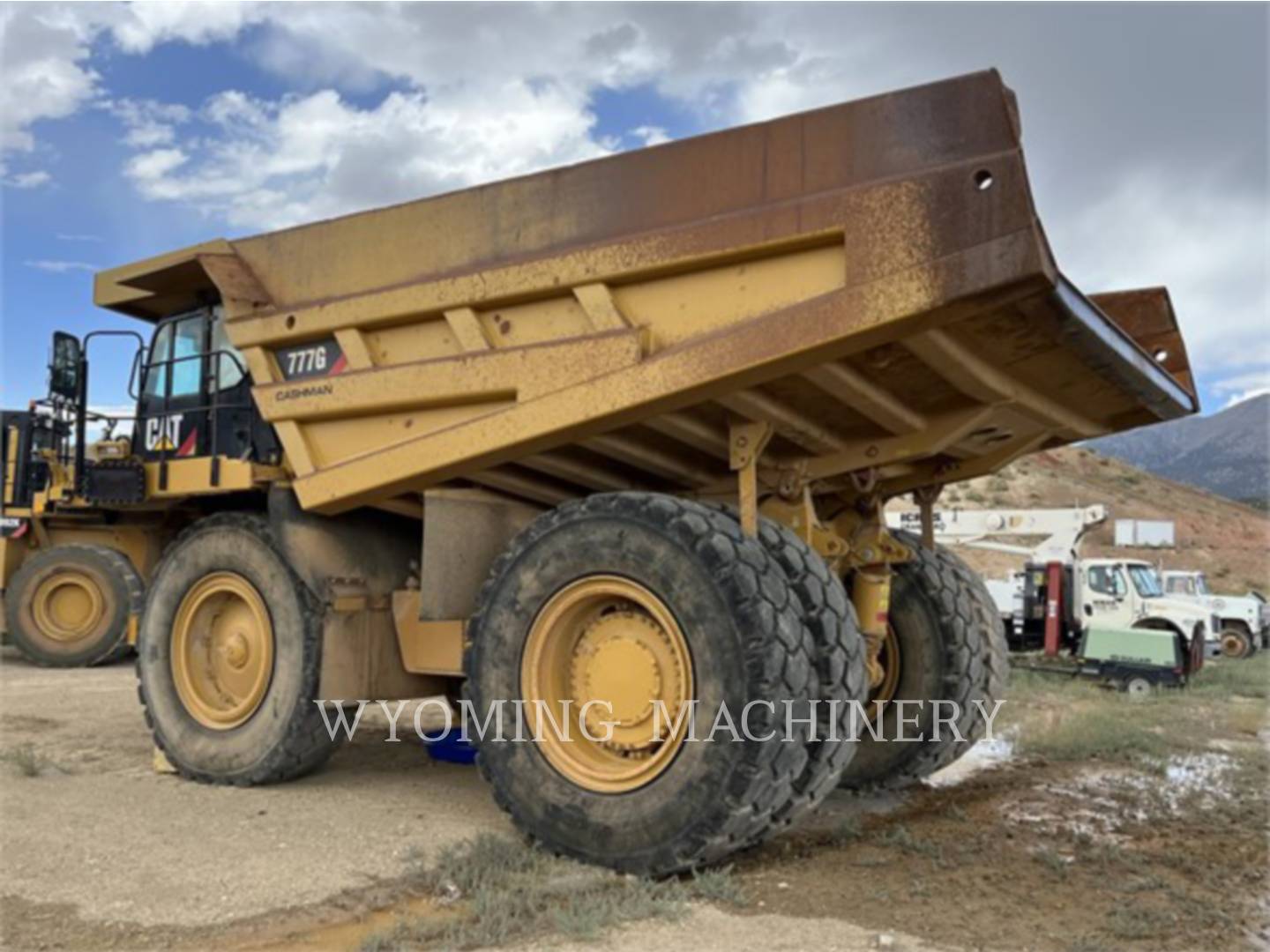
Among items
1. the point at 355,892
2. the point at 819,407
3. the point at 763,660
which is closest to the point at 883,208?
the point at 819,407

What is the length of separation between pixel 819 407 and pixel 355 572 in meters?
2.64

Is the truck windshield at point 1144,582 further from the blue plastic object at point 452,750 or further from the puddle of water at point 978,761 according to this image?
the blue plastic object at point 452,750

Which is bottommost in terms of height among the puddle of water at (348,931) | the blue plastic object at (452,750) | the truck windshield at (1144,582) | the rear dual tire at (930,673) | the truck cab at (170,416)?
the puddle of water at (348,931)

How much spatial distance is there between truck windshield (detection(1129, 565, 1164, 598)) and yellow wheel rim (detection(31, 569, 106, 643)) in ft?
44.4

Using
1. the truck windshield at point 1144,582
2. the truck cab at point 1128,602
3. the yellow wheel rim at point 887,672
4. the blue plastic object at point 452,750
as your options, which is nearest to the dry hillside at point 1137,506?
the truck windshield at point 1144,582

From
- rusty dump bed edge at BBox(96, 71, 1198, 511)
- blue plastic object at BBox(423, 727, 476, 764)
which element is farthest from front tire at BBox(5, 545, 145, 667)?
rusty dump bed edge at BBox(96, 71, 1198, 511)

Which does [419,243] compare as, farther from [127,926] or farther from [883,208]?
[127,926]

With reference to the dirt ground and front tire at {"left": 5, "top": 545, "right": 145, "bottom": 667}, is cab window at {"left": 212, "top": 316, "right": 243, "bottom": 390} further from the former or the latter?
front tire at {"left": 5, "top": 545, "right": 145, "bottom": 667}

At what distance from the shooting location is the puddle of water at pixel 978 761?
6.52 metres

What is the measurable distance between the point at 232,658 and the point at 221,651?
4.5 inches

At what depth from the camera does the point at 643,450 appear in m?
4.79

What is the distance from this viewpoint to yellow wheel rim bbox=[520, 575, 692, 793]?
4242 mm

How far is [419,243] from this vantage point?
4.98m

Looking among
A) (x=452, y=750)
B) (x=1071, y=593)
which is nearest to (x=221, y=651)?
(x=452, y=750)
